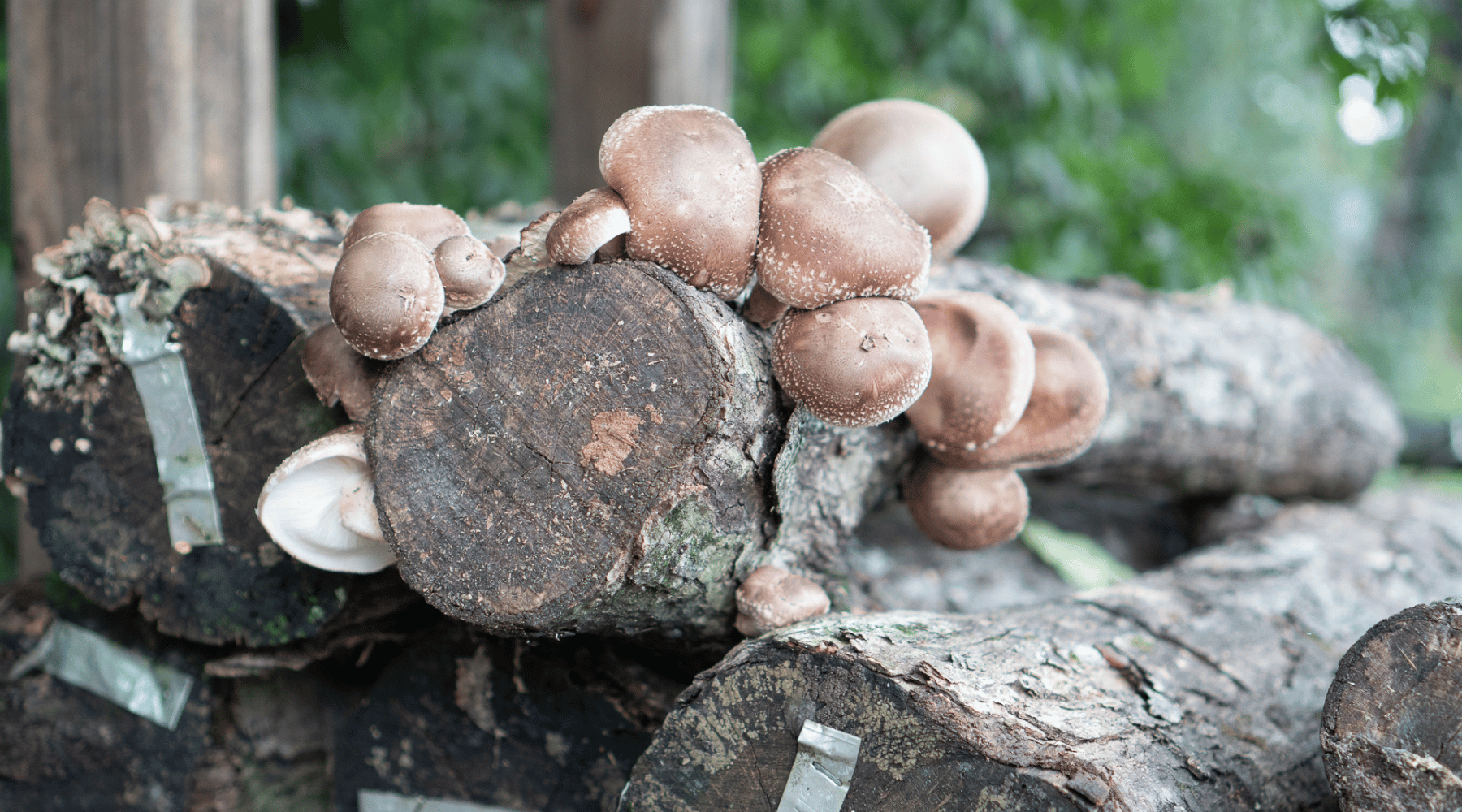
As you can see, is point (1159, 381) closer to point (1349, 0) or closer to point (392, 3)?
point (1349, 0)

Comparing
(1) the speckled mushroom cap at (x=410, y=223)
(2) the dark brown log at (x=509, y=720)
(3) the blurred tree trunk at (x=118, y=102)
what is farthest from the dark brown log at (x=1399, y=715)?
(3) the blurred tree trunk at (x=118, y=102)

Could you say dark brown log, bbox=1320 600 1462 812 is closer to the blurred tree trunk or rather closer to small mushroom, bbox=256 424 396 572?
small mushroom, bbox=256 424 396 572

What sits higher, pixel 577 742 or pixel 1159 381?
pixel 1159 381

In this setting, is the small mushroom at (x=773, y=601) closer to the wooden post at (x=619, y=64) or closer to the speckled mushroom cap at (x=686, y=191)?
the speckled mushroom cap at (x=686, y=191)

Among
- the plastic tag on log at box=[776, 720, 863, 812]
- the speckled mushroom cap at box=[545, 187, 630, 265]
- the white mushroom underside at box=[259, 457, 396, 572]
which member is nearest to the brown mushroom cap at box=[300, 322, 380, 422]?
the white mushroom underside at box=[259, 457, 396, 572]

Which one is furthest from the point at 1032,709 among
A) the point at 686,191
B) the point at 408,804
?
the point at 408,804

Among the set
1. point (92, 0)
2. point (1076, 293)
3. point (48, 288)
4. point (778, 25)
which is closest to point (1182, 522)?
point (1076, 293)

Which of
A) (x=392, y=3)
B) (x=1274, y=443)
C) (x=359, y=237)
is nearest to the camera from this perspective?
(x=359, y=237)
